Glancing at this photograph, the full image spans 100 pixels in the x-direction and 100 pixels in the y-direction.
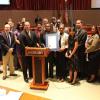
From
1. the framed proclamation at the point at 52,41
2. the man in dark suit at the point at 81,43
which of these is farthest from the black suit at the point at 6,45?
the man in dark suit at the point at 81,43

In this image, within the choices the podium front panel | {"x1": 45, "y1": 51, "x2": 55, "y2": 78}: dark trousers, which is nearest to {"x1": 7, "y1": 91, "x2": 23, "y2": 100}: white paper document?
the podium front panel

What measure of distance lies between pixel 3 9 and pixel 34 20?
1.36 metres

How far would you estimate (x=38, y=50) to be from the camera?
5684 millimetres

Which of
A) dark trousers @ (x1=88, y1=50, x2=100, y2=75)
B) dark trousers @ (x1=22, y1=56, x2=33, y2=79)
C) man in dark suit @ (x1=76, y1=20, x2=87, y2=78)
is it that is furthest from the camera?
dark trousers @ (x1=22, y1=56, x2=33, y2=79)

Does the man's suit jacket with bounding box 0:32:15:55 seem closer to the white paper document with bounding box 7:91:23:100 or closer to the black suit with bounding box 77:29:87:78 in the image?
the black suit with bounding box 77:29:87:78

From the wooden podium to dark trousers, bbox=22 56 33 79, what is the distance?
0.43m

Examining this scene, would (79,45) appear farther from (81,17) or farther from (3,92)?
(81,17)

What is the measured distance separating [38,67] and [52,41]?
676mm

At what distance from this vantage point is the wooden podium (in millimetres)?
5721

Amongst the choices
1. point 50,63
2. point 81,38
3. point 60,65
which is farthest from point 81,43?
point 50,63

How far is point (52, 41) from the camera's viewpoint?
5984 mm

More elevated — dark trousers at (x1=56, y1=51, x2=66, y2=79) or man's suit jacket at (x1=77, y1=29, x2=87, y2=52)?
man's suit jacket at (x1=77, y1=29, x2=87, y2=52)

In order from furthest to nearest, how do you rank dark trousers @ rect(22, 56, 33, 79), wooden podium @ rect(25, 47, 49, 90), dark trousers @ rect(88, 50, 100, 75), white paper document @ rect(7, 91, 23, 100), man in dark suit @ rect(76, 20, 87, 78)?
dark trousers @ rect(22, 56, 33, 79) → dark trousers @ rect(88, 50, 100, 75) → man in dark suit @ rect(76, 20, 87, 78) → wooden podium @ rect(25, 47, 49, 90) → white paper document @ rect(7, 91, 23, 100)

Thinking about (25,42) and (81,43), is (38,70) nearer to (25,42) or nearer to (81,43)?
(25,42)
